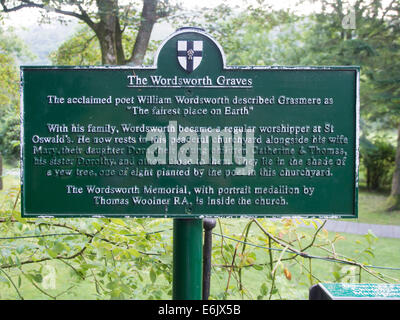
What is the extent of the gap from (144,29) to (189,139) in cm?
501

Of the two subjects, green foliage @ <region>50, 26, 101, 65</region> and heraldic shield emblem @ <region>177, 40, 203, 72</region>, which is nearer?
heraldic shield emblem @ <region>177, 40, 203, 72</region>

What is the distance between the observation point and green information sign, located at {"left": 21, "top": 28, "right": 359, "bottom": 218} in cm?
241

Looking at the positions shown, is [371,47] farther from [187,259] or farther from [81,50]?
[187,259]

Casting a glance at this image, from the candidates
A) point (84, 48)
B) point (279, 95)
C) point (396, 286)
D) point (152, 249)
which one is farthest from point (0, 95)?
point (396, 286)

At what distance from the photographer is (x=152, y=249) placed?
3.10m

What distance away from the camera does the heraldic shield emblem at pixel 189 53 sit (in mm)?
2383

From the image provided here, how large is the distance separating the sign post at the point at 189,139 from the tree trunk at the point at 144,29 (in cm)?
461

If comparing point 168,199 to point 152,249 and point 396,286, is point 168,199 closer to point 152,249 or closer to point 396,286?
point 152,249

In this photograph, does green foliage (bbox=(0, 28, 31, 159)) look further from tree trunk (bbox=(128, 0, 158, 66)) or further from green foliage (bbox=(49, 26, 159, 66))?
tree trunk (bbox=(128, 0, 158, 66))

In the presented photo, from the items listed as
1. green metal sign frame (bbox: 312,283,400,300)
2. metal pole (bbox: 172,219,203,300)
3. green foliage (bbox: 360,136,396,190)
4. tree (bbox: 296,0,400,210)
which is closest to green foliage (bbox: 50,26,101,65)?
tree (bbox: 296,0,400,210)

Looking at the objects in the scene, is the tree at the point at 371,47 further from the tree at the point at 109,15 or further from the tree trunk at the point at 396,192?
the tree at the point at 109,15

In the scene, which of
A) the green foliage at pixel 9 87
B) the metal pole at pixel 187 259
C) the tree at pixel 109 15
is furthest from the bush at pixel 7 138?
the metal pole at pixel 187 259

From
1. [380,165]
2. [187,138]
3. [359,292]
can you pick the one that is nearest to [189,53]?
A: [187,138]
